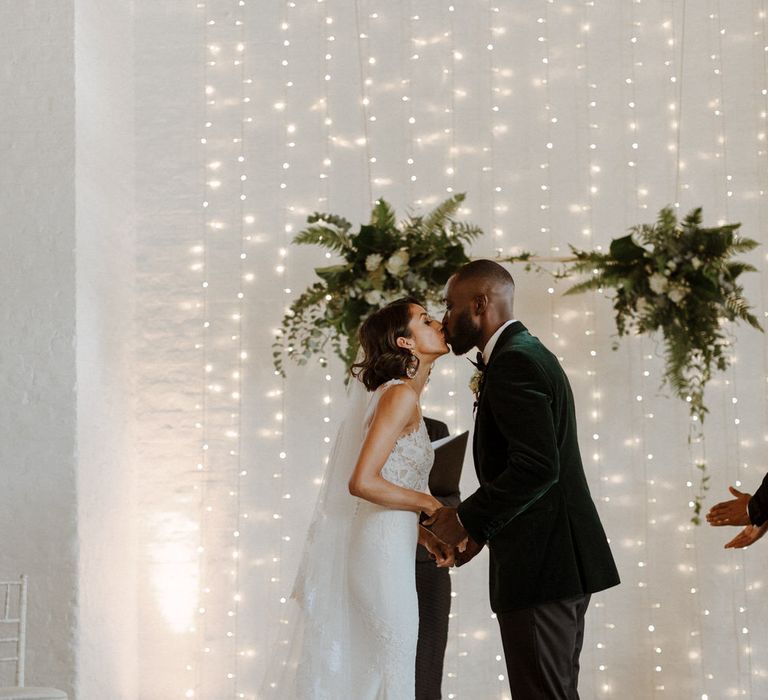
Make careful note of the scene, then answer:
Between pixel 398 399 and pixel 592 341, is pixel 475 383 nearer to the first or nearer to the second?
pixel 398 399

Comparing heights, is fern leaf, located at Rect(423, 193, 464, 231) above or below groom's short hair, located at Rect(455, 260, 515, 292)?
above

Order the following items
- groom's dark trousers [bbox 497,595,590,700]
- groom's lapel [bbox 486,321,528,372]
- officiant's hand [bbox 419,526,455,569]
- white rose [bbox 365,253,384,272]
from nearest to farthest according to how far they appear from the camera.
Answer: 1. groom's dark trousers [bbox 497,595,590,700]
2. groom's lapel [bbox 486,321,528,372]
3. officiant's hand [bbox 419,526,455,569]
4. white rose [bbox 365,253,384,272]

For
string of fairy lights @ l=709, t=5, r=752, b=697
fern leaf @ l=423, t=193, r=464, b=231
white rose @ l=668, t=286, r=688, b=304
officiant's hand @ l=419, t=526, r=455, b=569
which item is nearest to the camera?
officiant's hand @ l=419, t=526, r=455, b=569

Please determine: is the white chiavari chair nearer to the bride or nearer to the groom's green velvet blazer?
the bride

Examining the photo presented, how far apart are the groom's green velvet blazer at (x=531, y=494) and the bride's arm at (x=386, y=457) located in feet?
0.86

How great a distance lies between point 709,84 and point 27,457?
Result: 3970mm

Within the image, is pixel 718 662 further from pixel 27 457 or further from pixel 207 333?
pixel 27 457

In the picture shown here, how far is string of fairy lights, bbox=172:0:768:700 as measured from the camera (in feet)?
16.1

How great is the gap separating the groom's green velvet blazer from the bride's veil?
1.82 ft

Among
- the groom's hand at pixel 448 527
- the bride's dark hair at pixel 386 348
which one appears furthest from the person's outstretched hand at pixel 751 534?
the bride's dark hair at pixel 386 348

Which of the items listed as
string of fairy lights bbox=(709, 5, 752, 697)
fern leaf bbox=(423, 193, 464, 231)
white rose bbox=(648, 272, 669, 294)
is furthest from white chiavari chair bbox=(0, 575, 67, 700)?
string of fairy lights bbox=(709, 5, 752, 697)

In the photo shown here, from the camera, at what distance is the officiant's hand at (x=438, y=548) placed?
327 cm

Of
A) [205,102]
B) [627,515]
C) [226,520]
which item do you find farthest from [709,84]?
[226,520]

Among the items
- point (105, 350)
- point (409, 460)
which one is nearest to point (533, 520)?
point (409, 460)
